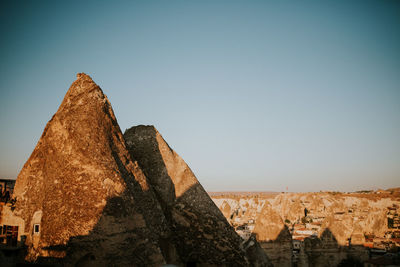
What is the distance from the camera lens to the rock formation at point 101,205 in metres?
5.70

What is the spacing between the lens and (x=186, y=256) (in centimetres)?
748

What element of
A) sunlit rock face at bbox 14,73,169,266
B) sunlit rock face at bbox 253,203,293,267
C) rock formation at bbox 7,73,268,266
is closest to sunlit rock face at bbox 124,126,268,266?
rock formation at bbox 7,73,268,266

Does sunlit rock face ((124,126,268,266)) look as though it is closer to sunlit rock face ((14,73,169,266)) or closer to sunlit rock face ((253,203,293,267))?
sunlit rock face ((14,73,169,266))

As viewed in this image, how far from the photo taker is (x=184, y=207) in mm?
7875

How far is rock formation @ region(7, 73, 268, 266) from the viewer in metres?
5.70

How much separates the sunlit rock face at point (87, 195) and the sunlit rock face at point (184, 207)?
0.77 metres

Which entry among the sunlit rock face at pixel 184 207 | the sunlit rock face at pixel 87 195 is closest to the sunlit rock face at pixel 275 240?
the sunlit rock face at pixel 184 207

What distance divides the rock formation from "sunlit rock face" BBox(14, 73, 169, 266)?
17mm

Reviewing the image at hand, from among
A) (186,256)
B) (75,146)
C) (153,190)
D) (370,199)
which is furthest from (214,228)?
(370,199)

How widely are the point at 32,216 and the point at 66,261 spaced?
1302 millimetres

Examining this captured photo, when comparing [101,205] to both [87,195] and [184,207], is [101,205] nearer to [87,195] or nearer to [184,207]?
[87,195]

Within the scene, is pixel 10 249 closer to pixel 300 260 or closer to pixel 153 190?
pixel 153 190

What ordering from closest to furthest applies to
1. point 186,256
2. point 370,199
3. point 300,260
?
1. point 186,256
2. point 300,260
3. point 370,199

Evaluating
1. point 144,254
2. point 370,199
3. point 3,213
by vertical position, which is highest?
point 3,213
